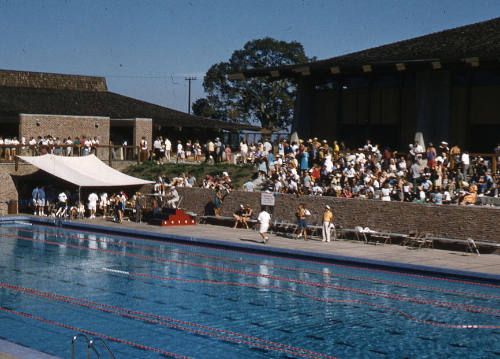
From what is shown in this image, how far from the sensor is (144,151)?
39.5 meters

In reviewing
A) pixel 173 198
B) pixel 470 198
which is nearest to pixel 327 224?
pixel 470 198

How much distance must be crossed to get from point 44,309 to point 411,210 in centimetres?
1360

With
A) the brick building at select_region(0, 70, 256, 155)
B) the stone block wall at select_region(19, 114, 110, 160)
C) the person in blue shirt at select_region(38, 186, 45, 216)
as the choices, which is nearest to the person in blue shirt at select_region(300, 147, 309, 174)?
the person in blue shirt at select_region(38, 186, 45, 216)

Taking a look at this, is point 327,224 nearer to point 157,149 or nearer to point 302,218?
point 302,218

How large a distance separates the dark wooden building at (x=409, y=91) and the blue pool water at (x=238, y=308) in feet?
40.4

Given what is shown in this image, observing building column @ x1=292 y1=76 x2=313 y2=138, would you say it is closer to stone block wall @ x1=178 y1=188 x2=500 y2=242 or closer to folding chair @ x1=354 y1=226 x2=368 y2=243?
stone block wall @ x1=178 y1=188 x2=500 y2=242

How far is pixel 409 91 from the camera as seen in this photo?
32.0m

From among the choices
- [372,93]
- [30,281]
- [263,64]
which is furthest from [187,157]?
[263,64]

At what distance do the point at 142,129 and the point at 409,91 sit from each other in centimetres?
2033

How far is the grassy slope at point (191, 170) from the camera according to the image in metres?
33.8

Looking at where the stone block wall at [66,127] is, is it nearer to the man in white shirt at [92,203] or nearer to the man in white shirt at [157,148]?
the man in white shirt at [157,148]

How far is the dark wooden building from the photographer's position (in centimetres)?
2956

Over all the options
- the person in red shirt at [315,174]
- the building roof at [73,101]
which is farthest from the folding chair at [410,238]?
the building roof at [73,101]

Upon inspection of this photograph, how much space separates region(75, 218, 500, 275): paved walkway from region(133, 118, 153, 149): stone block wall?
702 inches
